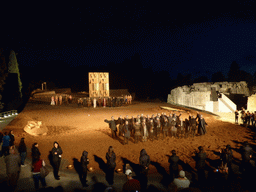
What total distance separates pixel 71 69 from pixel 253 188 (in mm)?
66866

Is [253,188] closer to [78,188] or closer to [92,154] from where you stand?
[78,188]

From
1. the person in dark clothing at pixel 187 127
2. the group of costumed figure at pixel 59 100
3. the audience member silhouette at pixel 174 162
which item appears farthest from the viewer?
the group of costumed figure at pixel 59 100

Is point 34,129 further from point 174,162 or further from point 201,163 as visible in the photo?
point 201,163

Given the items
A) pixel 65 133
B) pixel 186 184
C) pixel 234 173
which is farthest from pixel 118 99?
pixel 186 184

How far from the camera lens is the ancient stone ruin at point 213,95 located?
83.5 ft

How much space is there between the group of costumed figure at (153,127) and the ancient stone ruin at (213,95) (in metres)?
14.1

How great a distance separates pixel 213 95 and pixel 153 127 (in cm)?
1794

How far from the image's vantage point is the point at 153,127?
40.7ft

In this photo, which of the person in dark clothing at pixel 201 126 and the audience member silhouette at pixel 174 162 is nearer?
the audience member silhouette at pixel 174 162

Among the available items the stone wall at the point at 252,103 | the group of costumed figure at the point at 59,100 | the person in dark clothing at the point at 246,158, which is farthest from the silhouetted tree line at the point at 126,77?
the person in dark clothing at the point at 246,158

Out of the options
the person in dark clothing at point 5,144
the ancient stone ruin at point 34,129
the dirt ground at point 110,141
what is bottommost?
the dirt ground at point 110,141

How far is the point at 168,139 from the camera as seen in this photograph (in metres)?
12.7

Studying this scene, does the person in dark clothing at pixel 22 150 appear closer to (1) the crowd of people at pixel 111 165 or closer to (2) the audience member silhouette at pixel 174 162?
(1) the crowd of people at pixel 111 165

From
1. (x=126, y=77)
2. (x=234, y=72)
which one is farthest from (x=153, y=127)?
(x=126, y=77)
